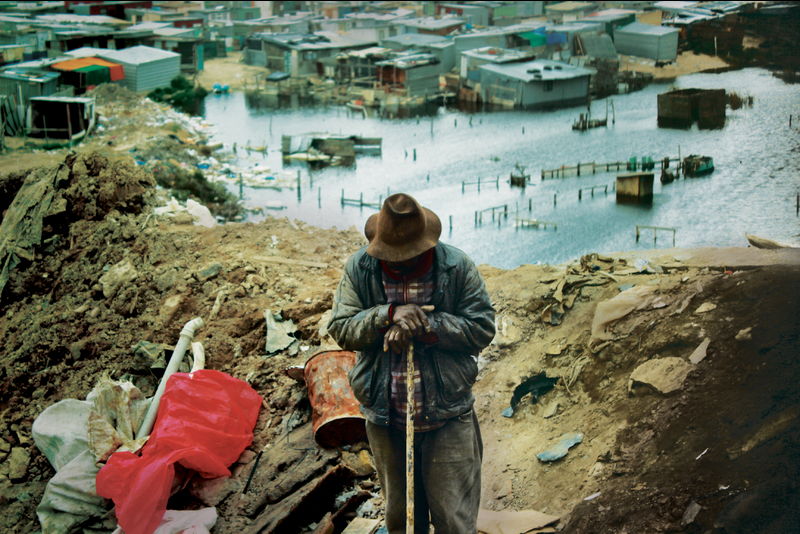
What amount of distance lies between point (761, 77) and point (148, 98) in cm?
2716

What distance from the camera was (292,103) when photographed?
34.8m

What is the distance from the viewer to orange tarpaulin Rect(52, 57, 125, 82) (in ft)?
87.8

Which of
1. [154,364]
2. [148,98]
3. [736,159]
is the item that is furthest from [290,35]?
[154,364]

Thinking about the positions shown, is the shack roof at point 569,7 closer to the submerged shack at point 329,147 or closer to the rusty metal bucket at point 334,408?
the submerged shack at point 329,147

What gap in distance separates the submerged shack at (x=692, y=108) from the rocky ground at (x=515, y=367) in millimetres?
8043

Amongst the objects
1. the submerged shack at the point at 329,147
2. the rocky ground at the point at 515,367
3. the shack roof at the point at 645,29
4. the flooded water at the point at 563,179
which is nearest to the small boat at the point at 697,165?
the flooded water at the point at 563,179

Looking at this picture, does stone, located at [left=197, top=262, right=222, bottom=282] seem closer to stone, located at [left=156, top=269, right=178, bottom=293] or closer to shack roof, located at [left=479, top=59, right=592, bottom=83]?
stone, located at [left=156, top=269, right=178, bottom=293]

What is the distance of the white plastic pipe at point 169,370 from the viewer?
4422 millimetres

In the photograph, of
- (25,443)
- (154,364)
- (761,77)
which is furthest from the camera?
(761,77)

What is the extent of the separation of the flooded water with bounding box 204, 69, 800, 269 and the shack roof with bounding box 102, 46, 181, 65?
712cm

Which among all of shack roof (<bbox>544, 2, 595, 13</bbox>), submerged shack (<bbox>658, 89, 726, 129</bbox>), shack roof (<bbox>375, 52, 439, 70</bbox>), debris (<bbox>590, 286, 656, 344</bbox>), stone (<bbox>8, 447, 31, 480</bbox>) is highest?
shack roof (<bbox>544, 2, 595, 13</bbox>)

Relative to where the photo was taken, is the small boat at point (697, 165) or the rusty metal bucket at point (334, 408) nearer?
the rusty metal bucket at point (334, 408)

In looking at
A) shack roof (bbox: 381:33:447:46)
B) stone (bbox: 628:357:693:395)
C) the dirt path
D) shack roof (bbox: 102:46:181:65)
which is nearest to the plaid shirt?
stone (bbox: 628:357:693:395)

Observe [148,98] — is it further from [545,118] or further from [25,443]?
[25,443]
